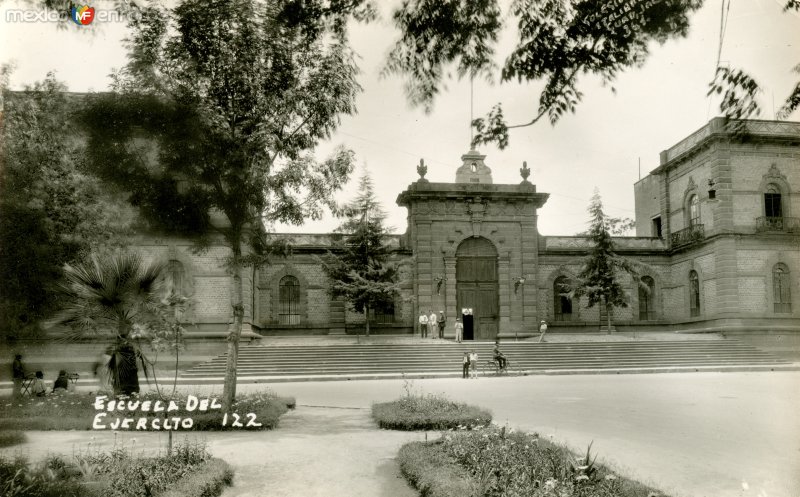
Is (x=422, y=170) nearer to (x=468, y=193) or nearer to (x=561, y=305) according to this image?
(x=468, y=193)

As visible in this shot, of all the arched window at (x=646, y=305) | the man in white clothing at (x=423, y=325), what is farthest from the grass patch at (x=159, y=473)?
the arched window at (x=646, y=305)

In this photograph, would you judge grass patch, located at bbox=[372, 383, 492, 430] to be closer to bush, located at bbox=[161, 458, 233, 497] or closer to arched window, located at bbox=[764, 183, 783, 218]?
bush, located at bbox=[161, 458, 233, 497]

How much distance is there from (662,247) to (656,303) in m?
3.35

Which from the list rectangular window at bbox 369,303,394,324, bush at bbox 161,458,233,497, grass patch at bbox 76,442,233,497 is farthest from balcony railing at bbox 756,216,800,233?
grass patch at bbox 76,442,233,497

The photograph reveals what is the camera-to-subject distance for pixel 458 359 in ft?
79.6

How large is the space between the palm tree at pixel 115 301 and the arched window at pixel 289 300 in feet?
65.2

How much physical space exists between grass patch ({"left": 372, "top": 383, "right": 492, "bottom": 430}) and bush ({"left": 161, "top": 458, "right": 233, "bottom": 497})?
3757 millimetres

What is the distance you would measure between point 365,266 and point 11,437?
19.9 meters

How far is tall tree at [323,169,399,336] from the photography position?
2811 cm

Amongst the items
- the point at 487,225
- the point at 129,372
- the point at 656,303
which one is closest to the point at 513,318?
the point at 487,225

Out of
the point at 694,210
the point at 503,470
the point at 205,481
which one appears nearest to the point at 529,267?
the point at 694,210

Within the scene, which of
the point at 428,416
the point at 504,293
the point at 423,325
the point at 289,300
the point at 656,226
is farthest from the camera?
the point at 656,226

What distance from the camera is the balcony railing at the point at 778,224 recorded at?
987 inches

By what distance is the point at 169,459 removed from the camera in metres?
6.67
